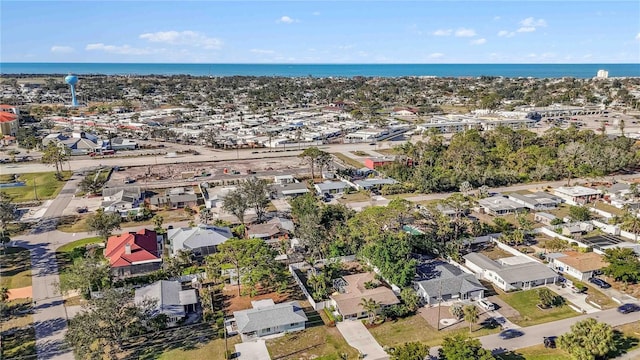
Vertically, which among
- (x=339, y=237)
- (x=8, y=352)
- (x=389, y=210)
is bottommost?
(x=8, y=352)

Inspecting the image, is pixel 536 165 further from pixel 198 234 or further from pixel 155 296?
pixel 155 296

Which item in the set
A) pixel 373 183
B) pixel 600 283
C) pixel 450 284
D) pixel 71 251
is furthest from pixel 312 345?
pixel 373 183

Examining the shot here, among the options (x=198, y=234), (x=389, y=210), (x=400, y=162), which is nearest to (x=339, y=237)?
(x=389, y=210)

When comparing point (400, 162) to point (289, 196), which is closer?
point (289, 196)

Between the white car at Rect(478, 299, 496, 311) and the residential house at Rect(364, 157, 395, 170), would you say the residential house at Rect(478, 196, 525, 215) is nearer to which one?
the residential house at Rect(364, 157, 395, 170)

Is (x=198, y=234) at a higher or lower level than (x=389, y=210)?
lower

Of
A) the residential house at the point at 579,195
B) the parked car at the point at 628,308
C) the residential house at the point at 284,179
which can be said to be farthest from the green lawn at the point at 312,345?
the residential house at the point at 579,195

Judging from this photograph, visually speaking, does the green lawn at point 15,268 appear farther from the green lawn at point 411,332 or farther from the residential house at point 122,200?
the green lawn at point 411,332
